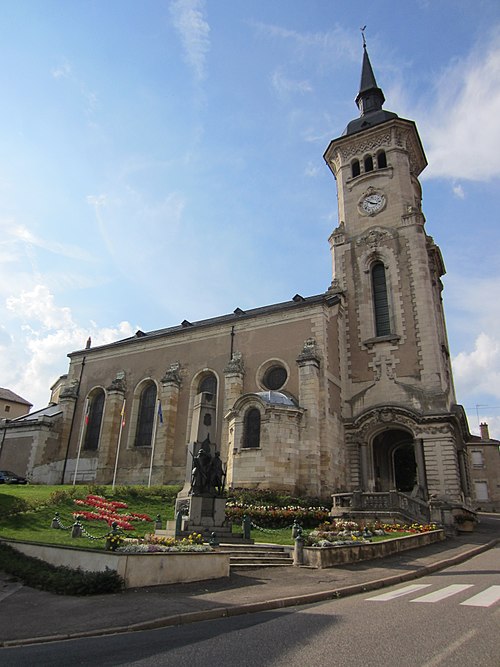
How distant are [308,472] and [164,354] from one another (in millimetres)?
15793

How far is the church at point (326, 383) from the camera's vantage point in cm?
2634

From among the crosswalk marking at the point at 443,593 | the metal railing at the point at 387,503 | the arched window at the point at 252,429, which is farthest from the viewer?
the arched window at the point at 252,429

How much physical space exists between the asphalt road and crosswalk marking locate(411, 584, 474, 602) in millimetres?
84

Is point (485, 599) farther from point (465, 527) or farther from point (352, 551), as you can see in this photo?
point (465, 527)

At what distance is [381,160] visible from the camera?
35688 millimetres

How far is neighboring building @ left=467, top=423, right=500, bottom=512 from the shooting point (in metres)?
51.2

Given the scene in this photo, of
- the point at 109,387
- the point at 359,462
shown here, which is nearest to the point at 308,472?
the point at 359,462

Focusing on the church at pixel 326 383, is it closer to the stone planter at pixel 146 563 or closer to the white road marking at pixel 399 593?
the stone planter at pixel 146 563

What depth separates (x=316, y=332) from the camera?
29.7 m

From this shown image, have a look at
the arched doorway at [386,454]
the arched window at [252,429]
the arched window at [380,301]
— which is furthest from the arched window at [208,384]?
the arched window at [380,301]

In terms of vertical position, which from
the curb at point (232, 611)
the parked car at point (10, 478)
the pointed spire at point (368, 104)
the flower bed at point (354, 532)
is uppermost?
the pointed spire at point (368, 104)

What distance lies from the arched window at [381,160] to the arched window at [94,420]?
27706mm

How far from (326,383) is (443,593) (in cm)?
1890

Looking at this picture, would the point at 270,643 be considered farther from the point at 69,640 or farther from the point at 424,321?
the point at 424,321
